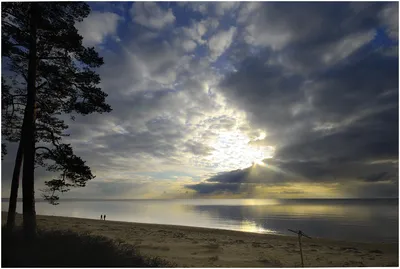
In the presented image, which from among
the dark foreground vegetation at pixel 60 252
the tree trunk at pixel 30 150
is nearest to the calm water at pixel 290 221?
the dark foreground vegetation at pixel 60 252

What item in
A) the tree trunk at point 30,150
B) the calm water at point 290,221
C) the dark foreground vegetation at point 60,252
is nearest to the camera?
the dark foreground vegetation at point 60,252

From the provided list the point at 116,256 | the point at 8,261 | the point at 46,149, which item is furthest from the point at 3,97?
the point at 116,256

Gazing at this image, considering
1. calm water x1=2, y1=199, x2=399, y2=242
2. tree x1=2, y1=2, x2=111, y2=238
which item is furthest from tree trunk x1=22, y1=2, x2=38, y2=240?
calm water x1=2, y1=199, x2=399, y2=242

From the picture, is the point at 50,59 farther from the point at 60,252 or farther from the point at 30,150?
the point at 60,252

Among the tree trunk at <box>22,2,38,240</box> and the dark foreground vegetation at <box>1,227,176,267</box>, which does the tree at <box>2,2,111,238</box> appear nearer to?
the tree trunk at <box>22,2,38,240</box>

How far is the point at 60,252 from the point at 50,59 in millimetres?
7858

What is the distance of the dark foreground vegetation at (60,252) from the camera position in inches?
268

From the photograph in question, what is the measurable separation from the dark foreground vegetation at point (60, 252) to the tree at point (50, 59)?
3162 millimetres

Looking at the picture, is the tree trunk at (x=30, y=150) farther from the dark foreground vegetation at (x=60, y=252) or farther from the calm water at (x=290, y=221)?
the calm water at (x=290, y=221)

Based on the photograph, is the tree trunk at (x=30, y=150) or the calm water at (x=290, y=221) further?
the calm water at (x=290, y=221)

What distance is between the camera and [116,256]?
7.75 m

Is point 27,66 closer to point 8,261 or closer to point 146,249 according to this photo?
point 8,261

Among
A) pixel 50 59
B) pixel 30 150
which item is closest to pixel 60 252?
pixel 30 150

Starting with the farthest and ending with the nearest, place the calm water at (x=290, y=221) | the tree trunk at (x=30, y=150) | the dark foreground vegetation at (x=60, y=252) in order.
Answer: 1. the calm water at (x=290, y=221)
2. the tree trunk at (x=30, y=150)
3. the dark foreground vegetation at (x=60, y=252)
